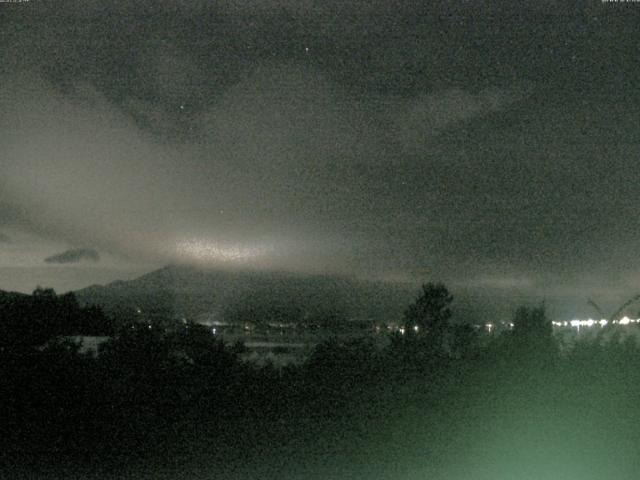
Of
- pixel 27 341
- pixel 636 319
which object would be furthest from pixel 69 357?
pixel 636 319

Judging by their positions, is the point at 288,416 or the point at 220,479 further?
the point at 288,416

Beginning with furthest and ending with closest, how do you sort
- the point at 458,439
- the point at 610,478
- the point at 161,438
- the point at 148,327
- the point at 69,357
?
the point at 148,327, the point at 69,357, the point at 161,438, the point at 458,439, the point at 610,478

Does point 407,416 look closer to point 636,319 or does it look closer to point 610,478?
point 610,478

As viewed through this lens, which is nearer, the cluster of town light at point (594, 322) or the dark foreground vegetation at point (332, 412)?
the dark foreground vegetation at point (332, 412)

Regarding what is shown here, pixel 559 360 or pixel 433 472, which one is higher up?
pixel 559 360

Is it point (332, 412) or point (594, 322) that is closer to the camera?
point (332, 412)

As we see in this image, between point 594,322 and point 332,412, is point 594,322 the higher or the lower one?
the higher one

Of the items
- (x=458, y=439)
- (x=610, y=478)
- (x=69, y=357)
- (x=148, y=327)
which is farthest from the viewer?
(x=148, y=327)

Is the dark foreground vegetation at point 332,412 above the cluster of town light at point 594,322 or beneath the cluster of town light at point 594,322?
beneath
